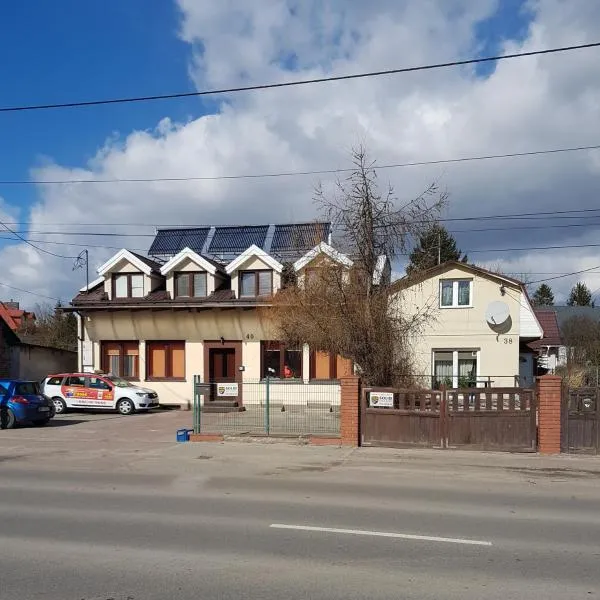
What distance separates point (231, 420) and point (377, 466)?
625cm

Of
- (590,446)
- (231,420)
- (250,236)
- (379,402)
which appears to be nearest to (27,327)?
(250,236)

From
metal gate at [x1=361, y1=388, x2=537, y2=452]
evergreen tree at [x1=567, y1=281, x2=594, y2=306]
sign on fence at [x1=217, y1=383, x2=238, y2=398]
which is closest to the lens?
metal gate at [x1=361, y1=388, x2=537, y2=452]

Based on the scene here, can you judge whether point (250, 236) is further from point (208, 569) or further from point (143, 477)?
point (208, 569)

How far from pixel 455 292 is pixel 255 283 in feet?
28.1

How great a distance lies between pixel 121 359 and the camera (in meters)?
28.7

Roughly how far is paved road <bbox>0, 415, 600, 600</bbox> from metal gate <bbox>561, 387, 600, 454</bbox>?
2.73ft

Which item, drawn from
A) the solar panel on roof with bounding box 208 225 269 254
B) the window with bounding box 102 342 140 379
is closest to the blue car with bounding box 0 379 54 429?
the window with bounding box 102 342 140 379

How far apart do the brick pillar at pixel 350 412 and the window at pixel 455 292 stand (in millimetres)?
12423

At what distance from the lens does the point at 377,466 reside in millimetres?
12453

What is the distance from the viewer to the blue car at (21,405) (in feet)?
67.0

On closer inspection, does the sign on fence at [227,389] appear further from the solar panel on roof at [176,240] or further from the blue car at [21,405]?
the solar panel on roof at [176,240]

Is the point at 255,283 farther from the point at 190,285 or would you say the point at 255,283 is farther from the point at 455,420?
the point at 455,420

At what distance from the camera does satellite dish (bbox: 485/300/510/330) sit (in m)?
25.3

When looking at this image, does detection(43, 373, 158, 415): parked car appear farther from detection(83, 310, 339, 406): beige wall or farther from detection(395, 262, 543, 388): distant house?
detection(395, 262, 543, 388): distant house
